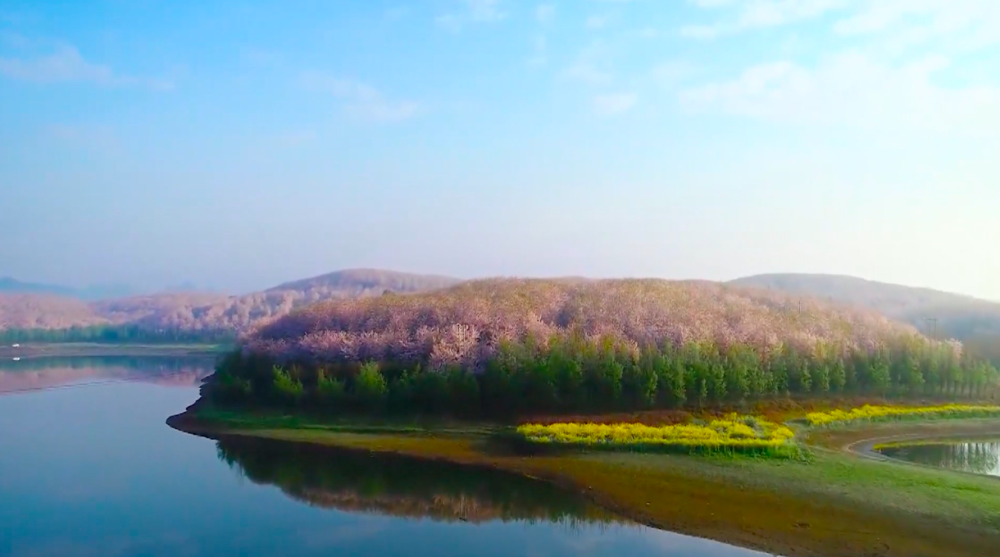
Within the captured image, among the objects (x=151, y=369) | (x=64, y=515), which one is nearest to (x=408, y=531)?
(x=64, y=515)

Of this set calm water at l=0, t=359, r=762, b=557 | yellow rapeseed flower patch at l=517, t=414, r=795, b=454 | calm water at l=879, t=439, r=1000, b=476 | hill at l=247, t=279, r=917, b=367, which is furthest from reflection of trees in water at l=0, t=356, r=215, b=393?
calm water at l=879, t=439, r=1000, b=476

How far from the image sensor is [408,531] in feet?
78.5

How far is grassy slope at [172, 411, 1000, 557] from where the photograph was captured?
2198cm

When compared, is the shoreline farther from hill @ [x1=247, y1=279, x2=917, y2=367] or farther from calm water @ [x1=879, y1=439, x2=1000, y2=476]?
calm water @ [x1=879, y1=439, x2=1000, y2=476]

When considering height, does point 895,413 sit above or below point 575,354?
A: below

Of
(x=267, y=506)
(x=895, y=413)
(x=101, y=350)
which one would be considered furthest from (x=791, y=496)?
(x=101, y=350)

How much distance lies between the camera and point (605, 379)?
41812 mm

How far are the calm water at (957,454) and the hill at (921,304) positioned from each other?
18365 mm

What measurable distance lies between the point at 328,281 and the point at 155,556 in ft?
470

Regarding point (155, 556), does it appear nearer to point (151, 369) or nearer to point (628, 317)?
point (628, 317)

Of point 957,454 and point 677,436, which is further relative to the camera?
point 677,436

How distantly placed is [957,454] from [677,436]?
12.5m

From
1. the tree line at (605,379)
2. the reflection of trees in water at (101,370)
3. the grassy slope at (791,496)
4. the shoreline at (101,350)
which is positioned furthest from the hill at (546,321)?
the shoreline at (101,350)

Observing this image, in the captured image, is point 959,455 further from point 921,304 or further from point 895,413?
point 921,304
